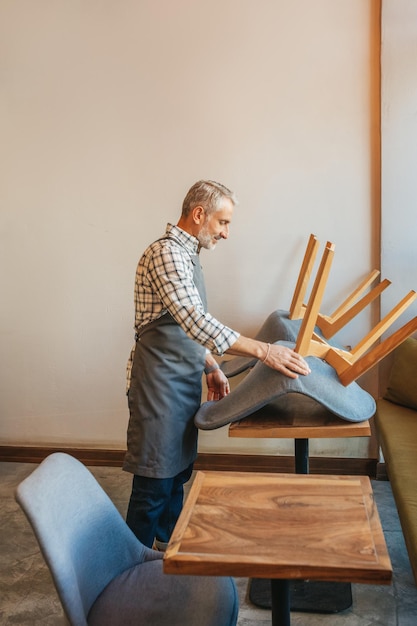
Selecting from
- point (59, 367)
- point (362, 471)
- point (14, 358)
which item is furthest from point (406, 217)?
point (14, 358)

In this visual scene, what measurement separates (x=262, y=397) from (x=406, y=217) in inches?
65.2

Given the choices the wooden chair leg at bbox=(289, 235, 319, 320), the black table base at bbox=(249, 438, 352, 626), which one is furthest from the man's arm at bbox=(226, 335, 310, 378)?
the wooden chair leg at bbox=(289, 235, 319, 320)

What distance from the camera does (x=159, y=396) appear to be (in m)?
2.47

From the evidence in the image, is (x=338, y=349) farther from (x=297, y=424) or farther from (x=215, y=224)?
(x=215, y=224)

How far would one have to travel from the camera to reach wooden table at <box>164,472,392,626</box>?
1254 millimetres

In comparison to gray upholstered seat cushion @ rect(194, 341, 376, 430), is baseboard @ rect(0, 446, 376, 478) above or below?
below

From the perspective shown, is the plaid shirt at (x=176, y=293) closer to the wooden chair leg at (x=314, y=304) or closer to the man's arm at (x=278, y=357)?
the man's arm at (x=278, y=357)

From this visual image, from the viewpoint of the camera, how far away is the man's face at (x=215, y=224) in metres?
2.48

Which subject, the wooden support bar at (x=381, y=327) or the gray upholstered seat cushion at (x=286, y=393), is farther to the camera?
the wooden support bar at (x=381, y=327)

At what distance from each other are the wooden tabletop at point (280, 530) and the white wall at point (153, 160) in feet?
6.36

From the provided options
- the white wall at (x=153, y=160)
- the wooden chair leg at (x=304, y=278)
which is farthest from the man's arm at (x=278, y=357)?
the white wall at (x=153, y=160)

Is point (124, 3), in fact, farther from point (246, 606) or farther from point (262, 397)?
point (246, 606)

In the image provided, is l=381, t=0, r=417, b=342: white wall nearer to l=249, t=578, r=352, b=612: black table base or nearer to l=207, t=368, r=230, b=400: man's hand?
l=207, t=368, r=230, b=400: man's hand

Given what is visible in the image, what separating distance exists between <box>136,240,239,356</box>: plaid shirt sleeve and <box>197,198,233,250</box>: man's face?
0.36 feet
